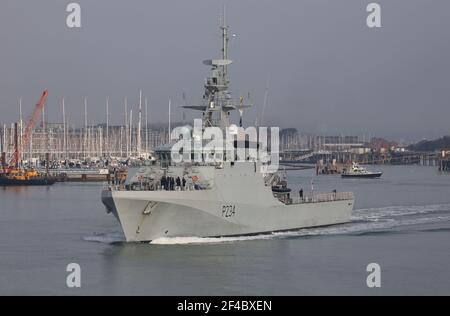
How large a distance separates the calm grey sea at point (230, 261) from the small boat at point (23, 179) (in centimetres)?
5618

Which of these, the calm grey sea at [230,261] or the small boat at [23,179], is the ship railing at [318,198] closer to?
the calm grey sea at [230,261]

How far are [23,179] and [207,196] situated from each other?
70.8 meters

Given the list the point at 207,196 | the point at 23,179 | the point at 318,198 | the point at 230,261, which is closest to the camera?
the point at 230,261

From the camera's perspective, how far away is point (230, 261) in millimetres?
26828

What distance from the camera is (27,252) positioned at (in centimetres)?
2964

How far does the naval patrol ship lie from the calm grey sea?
1.96 ft

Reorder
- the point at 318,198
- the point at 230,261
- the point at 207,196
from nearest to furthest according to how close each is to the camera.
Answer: the point at 230,261 < the point at 207,196 < the point at 318,198

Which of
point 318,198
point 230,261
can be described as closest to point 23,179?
point 318,198

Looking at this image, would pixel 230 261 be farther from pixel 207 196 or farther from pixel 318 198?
pixel 318 198

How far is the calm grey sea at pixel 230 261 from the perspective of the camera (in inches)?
917

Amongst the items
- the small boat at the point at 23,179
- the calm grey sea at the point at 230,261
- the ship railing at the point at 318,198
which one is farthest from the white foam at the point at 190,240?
the small boat at the point at 23,179

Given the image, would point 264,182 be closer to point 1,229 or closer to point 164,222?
point 164,222

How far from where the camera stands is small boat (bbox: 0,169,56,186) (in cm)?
9419

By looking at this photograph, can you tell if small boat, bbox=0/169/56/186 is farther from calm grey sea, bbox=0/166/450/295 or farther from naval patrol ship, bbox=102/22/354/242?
naval patrol ship, bbox=102/22/354/242
